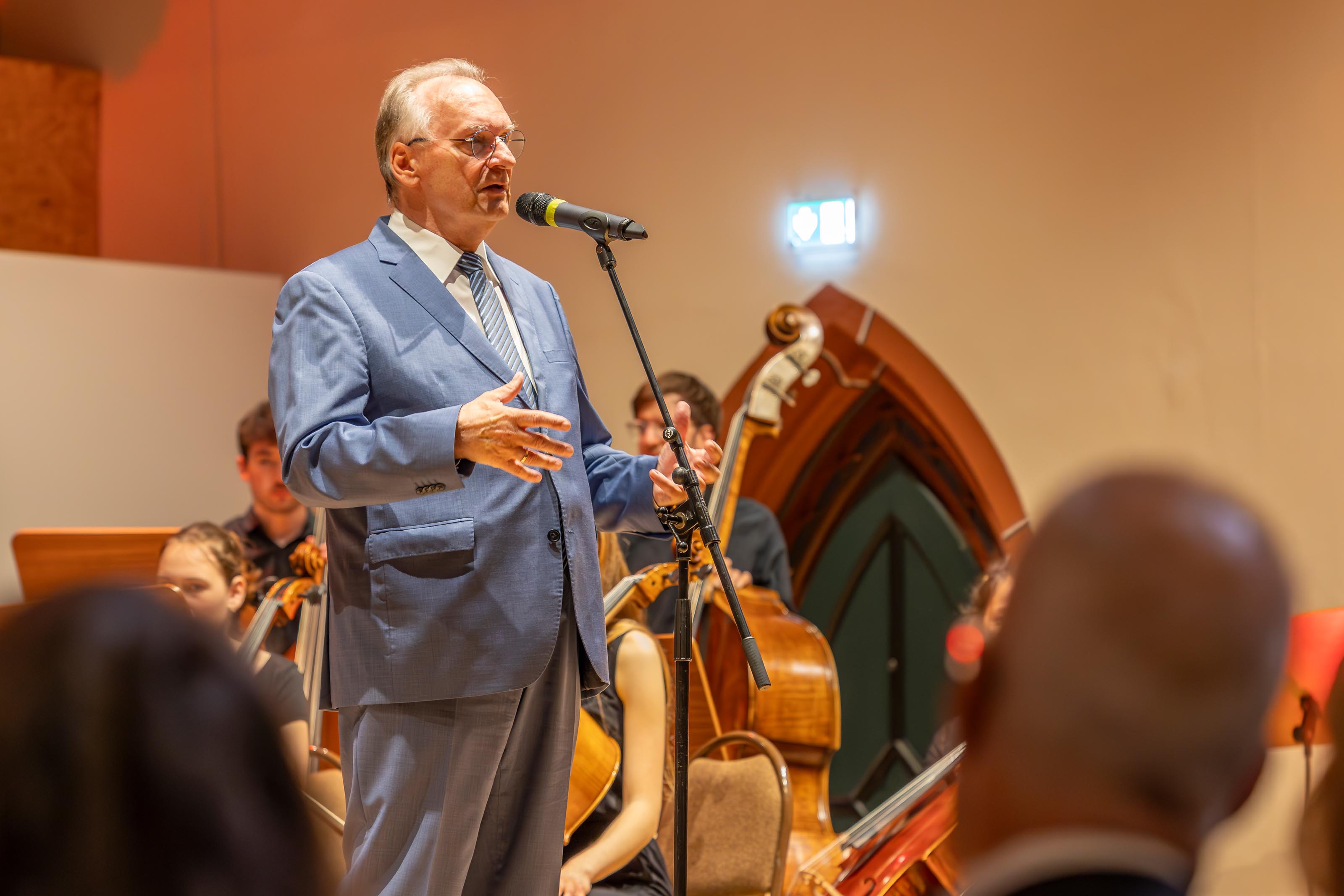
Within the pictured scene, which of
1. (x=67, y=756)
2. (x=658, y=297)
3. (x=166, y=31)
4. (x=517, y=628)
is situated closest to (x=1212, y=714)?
(x=67, y=756)

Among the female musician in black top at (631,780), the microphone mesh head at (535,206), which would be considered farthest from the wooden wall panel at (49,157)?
the microphone mesh head at (535,206)

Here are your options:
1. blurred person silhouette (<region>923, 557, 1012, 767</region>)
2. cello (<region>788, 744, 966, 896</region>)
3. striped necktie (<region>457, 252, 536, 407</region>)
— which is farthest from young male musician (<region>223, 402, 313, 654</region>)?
striped necktie (<region>457, 252, 536, 407</region>)

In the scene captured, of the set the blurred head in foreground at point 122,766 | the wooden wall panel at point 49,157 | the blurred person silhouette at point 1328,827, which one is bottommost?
the blurred person silhouette at point 1328,827

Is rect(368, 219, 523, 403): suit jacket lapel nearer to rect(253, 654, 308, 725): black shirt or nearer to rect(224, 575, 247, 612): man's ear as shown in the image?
rect(253, 654, 308, 725): black shirt

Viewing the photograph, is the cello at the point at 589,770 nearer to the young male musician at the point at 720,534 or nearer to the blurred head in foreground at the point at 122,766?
the young male musician at the point at 720,534

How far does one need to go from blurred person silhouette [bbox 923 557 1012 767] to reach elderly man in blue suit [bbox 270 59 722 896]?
1.69 ft

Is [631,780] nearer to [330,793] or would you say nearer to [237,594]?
[330,793]

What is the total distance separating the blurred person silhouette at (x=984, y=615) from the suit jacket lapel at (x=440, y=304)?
0.75 meters

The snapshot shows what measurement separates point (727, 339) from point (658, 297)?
35 centimetres

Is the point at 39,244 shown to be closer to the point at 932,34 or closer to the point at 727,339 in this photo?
the point at 727,339

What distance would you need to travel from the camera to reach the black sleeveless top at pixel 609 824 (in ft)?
8.63

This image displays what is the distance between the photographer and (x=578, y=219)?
6.79 ft

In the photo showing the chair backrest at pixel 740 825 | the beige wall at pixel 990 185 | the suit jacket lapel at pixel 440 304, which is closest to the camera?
the suit jacket lapel at pixel 440 304

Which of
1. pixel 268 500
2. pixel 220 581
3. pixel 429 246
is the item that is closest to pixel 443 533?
pixel 429 246
